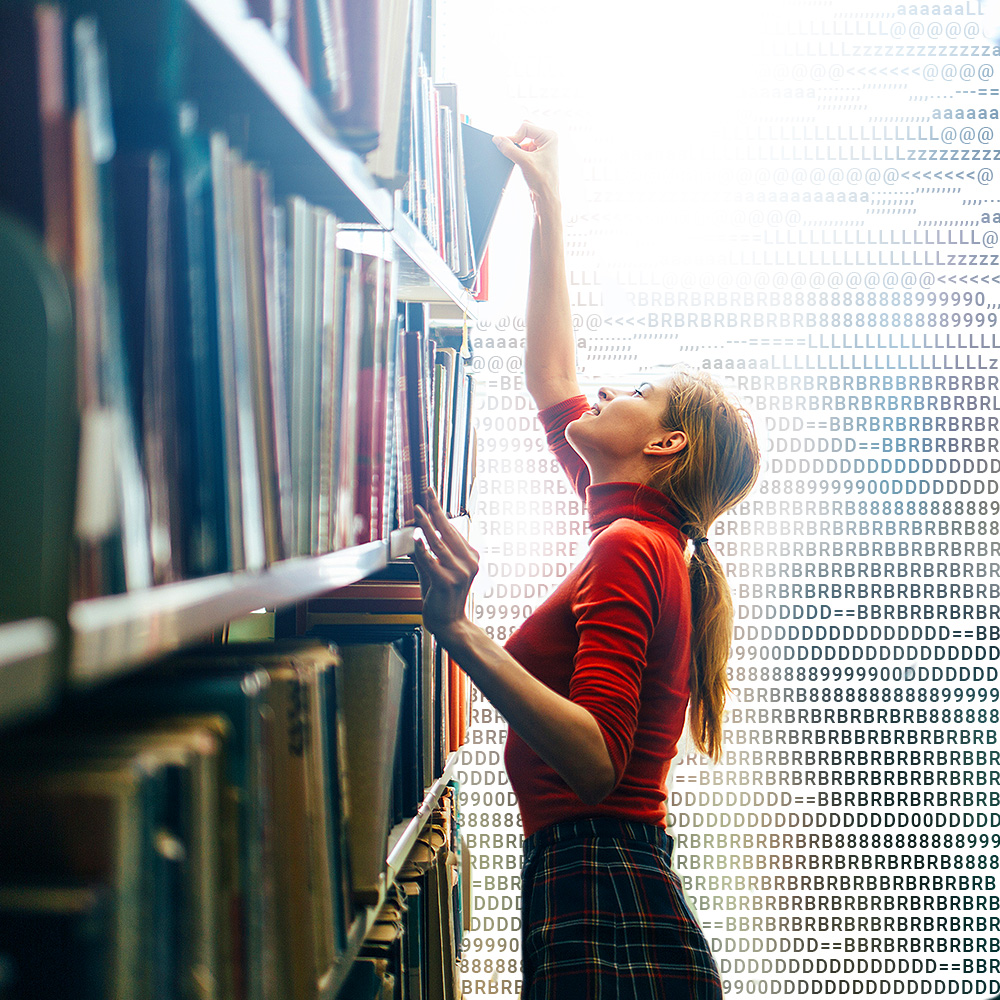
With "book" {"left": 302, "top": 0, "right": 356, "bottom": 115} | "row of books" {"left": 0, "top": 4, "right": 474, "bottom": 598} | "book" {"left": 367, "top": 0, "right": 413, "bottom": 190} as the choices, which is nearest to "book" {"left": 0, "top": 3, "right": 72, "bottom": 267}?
"row of books" {"left": 0, "top": 4, "right": 474, "bottom": 598}

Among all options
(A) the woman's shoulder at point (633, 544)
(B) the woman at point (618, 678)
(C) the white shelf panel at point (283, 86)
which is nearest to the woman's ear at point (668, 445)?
(B) the woman at point (618, 678)

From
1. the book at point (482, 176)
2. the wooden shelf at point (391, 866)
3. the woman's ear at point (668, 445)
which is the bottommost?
the wooden shelf at point (391, 866)

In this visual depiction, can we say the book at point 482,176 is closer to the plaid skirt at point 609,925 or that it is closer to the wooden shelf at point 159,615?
the plaid skirt at point 609,925

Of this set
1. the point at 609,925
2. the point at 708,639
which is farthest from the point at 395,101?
the point at 609,925

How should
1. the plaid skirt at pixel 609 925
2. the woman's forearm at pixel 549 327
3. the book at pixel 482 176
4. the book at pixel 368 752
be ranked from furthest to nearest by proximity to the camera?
the woman's forearm at pixel 549 327 < the book at pixel 482 176 < the plaid skirt at pixel 609 925 < the book at pixel 368 752

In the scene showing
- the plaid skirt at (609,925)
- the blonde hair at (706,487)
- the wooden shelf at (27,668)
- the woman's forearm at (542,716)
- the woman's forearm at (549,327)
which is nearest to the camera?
the wooden shelf at (27,668)

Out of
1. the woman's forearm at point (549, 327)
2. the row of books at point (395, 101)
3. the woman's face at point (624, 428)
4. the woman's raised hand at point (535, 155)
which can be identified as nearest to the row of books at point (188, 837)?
the row of books at point (395, 101)

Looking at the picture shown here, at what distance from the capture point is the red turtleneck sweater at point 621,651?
1.14 metres

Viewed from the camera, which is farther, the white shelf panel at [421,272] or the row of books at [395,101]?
the white shelf panel at [421,272]

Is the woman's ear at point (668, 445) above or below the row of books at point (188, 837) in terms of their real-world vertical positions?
above

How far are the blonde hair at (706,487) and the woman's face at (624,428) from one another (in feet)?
0.07

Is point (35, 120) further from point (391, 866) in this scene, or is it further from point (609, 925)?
point (609, 925)

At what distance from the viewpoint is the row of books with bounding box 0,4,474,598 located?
1.20 feet

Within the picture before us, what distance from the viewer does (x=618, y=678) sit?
1.13m
